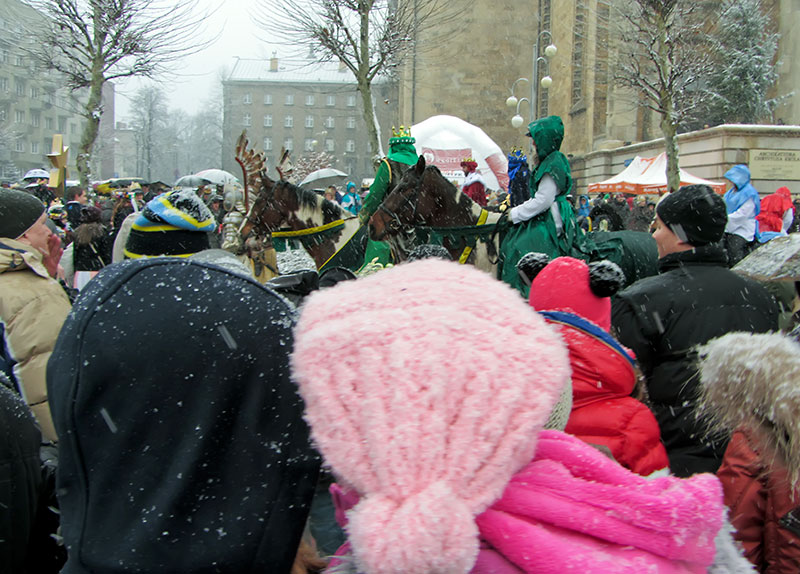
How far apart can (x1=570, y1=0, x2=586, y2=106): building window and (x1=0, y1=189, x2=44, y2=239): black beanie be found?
3085cm

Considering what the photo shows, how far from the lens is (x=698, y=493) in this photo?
3.21 ft

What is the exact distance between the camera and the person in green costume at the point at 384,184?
552cm

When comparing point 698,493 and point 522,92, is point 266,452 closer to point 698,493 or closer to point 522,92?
point 698,493

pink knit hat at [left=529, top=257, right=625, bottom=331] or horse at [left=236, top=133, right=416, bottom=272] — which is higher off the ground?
horse at [left=236, top=133, right=416, bottom=272]

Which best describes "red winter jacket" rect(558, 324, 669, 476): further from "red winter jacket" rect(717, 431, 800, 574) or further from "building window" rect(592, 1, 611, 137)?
"building window" rect(592, 1, 611, 137)

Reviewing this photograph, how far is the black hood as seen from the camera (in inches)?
40.3

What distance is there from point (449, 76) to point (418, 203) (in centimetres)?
3483

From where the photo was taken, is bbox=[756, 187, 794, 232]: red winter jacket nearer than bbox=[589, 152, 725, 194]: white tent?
Yes

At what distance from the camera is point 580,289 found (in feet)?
8.11

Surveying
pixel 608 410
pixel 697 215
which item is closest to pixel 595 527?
pixel 608 410

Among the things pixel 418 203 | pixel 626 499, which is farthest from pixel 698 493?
pixel 418 203

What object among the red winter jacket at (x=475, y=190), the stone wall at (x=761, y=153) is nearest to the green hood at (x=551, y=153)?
the red winter jacket at (x=475, y=190)

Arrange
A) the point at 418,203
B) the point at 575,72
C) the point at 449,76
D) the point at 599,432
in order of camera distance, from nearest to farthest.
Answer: the point at 599,432 < the point at 418,203 < the point at 575,72 < the point at 449,76

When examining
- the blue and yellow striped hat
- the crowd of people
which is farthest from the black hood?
the blue and yellow striped hat
